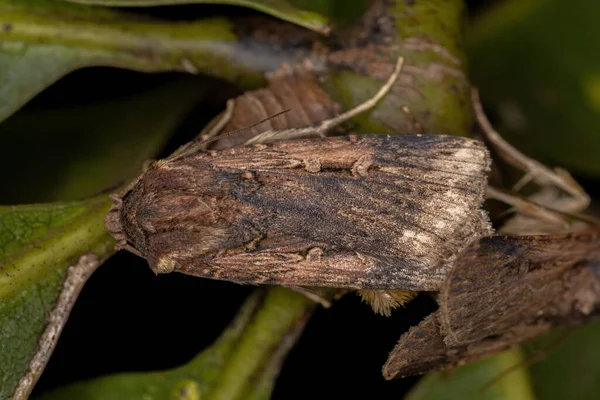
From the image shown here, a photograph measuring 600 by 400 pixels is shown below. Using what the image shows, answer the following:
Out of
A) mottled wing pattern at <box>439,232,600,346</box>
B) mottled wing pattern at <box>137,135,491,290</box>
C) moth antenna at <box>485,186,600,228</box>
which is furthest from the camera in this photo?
moth antenna at <box>485,186,600,228</box>

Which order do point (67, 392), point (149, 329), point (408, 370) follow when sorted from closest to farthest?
point (408, 370) < point (67, 392) < point (149, 329)

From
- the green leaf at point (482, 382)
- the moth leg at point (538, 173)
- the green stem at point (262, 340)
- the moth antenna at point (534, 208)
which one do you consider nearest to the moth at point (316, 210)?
the green stem at point (262, 340)

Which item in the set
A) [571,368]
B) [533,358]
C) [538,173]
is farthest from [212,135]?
[571,368]

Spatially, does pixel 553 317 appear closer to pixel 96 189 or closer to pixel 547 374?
pixel 547 374

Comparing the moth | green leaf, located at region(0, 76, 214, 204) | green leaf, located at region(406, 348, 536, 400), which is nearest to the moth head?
the moth

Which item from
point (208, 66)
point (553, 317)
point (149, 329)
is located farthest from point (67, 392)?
point (553, 317)

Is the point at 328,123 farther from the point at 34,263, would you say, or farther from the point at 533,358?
the point at 533,358

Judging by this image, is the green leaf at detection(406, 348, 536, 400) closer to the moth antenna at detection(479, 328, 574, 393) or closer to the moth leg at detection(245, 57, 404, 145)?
the moth antenna at detection(479, 328, 574, 393)
